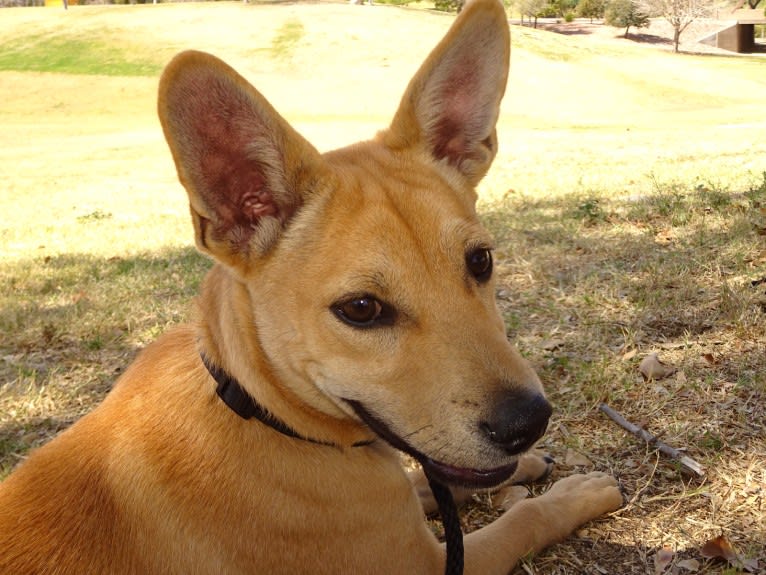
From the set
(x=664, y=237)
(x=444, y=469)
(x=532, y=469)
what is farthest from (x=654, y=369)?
(x=664, y=237)

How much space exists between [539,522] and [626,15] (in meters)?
81.5

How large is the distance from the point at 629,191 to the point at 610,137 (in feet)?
37.4

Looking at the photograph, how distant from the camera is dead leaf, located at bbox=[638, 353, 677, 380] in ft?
14.1

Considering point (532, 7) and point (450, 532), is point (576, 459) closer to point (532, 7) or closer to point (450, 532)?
point (450, 532)

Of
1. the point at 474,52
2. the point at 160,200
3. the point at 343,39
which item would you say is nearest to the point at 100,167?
the point at 160,200

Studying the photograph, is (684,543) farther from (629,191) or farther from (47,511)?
(629,191)

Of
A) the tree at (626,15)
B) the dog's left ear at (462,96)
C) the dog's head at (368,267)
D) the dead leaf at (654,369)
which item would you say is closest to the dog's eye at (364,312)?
the dog's head at (368,267)

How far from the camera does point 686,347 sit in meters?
4.51

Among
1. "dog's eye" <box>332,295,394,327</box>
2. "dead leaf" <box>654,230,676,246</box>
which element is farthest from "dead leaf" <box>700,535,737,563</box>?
"dead leaf" <box>654,230,676,246</box>

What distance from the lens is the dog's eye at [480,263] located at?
2.89 meters

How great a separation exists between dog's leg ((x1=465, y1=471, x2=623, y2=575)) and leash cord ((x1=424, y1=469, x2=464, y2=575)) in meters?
0.17

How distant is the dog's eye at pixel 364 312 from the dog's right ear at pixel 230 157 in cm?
48

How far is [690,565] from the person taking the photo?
2959 mm

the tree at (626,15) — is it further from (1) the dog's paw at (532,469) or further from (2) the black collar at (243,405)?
(2) the black collar at (243,405)
